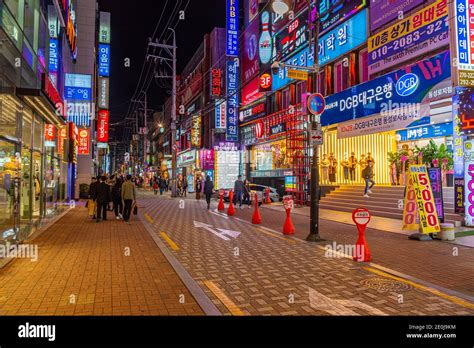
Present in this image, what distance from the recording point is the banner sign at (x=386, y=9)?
17100mm

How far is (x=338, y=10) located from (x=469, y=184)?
1449 cm

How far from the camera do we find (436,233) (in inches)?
408

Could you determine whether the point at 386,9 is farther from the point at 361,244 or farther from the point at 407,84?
the point at 361,244

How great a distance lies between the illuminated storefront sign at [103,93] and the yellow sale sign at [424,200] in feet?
119

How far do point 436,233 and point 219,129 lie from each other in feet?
86.6

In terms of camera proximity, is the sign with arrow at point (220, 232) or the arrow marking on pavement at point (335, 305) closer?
the arrow marking on pavement at point (335, 305)

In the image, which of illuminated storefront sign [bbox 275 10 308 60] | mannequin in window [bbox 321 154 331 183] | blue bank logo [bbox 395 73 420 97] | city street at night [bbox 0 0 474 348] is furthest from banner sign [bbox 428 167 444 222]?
illuminated storefront sign [bbox 275 10 308 60]

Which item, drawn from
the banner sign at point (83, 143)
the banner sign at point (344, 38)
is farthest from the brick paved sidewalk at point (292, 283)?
the banner sign at point (83, 143)

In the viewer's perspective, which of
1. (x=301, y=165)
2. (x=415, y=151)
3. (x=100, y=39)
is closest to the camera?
(x=415, y=151)

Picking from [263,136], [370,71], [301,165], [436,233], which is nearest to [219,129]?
[263,136]

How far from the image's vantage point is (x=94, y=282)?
244 inches

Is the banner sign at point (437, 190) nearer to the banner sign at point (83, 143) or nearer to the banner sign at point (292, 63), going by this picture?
the banner sign at point (292, 63)

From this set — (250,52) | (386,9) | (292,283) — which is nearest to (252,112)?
(250,52)
